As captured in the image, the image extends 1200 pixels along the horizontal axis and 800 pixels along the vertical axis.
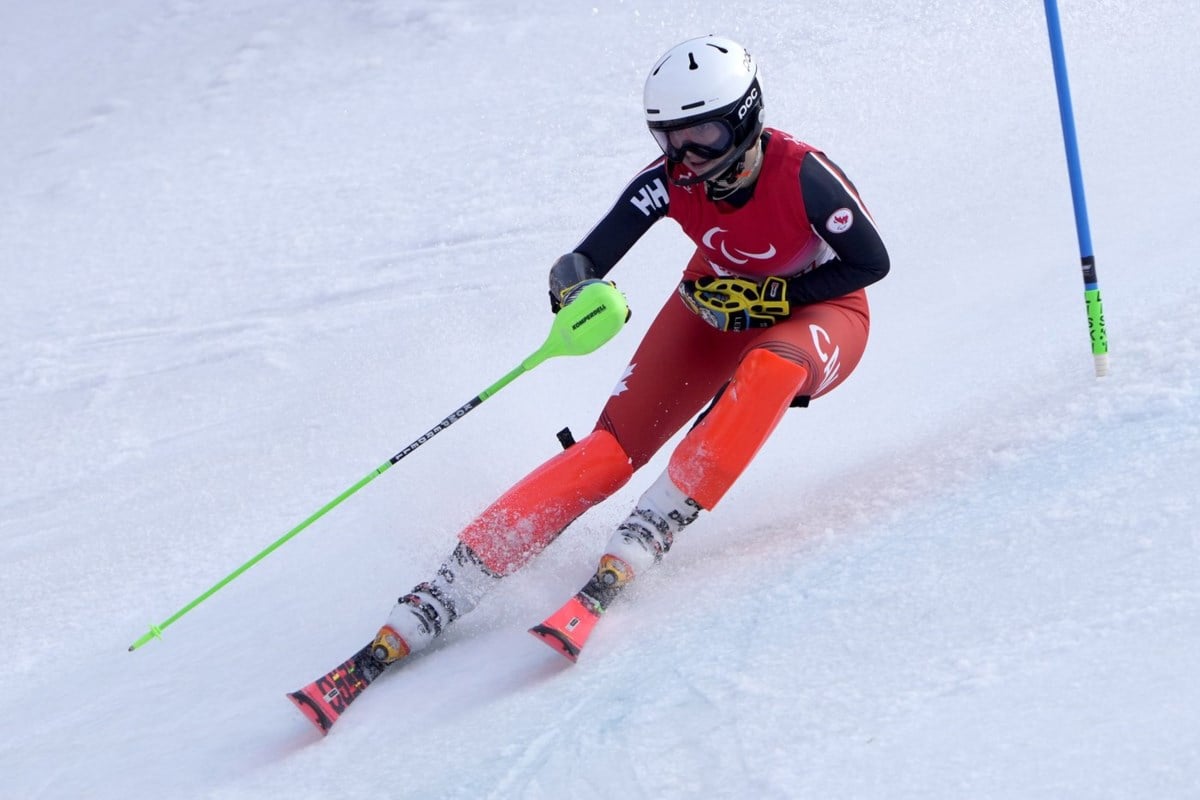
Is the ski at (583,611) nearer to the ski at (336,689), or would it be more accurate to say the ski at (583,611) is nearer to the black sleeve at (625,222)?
the ski at (336,689)

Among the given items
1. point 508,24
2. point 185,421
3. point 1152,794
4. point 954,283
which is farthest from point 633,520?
point 508,24

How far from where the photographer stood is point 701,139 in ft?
11.6

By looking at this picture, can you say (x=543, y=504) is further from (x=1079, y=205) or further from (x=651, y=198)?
(x=1079, y=205)

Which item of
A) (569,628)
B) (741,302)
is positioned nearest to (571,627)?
(569,628)

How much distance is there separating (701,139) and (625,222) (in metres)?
0.48

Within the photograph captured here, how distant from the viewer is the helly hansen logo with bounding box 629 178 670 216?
3879 mm

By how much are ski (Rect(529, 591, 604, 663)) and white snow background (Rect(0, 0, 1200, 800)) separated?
0.09m

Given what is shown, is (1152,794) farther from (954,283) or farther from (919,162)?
(919,162)

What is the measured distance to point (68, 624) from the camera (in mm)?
4426

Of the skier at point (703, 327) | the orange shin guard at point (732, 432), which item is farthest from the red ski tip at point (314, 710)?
the orange shin guard at point (732, 432)

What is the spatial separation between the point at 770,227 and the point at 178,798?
2140 millimetres

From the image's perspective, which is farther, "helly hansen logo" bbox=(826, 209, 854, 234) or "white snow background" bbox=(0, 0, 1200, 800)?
"helly hansen logo" bbox=(826, 209, 854, 234)

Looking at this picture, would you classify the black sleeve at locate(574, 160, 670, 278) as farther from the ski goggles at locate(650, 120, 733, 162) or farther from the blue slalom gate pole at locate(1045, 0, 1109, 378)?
the blue slalom gate pole at locate(1045, 0, 1109, 378)

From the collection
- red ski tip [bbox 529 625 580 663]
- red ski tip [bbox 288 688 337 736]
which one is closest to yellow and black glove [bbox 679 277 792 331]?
red ski tip [bbox 529 625 580 663]
